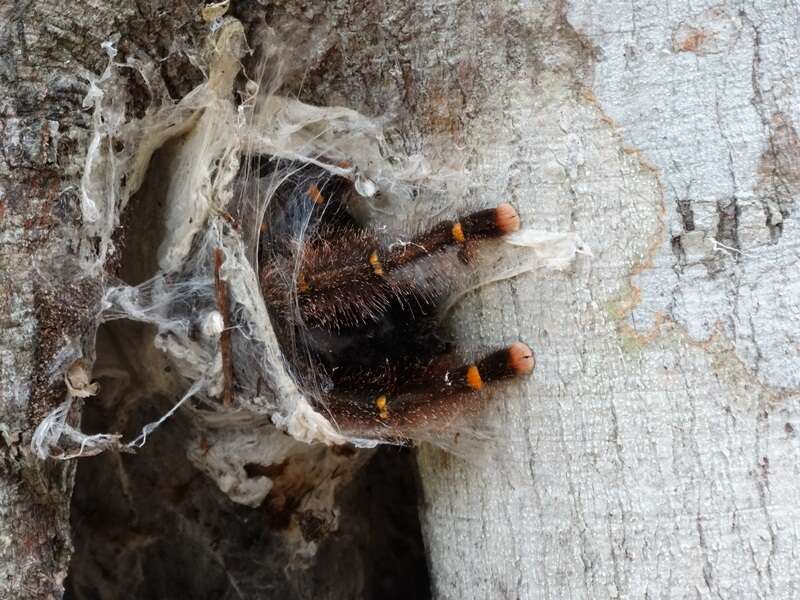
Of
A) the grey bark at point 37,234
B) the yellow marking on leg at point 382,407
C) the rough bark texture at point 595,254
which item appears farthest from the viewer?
the yellow marking on leg at point 382,407

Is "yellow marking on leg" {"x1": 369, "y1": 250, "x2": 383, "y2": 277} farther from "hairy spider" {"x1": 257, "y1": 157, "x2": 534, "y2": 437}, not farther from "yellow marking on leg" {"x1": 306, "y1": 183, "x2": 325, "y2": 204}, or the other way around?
"yellow marking on leg" {"x1": 306, "y1": 183, "x2": 325, "y2": 204}

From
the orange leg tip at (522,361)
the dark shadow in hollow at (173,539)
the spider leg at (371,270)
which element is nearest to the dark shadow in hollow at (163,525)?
the dark shadow in hollow at (173,539)

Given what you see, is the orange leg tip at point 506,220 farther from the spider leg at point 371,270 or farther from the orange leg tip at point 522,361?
the orange leg tip at point 522,361

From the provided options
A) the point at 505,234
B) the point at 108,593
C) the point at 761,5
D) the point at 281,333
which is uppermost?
the point at 761,5

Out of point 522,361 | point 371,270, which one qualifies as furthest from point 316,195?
point 522,361

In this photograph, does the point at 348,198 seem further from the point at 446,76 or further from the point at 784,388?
the point at 784,388

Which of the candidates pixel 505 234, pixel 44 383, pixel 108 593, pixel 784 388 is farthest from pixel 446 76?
pixel 108 593
